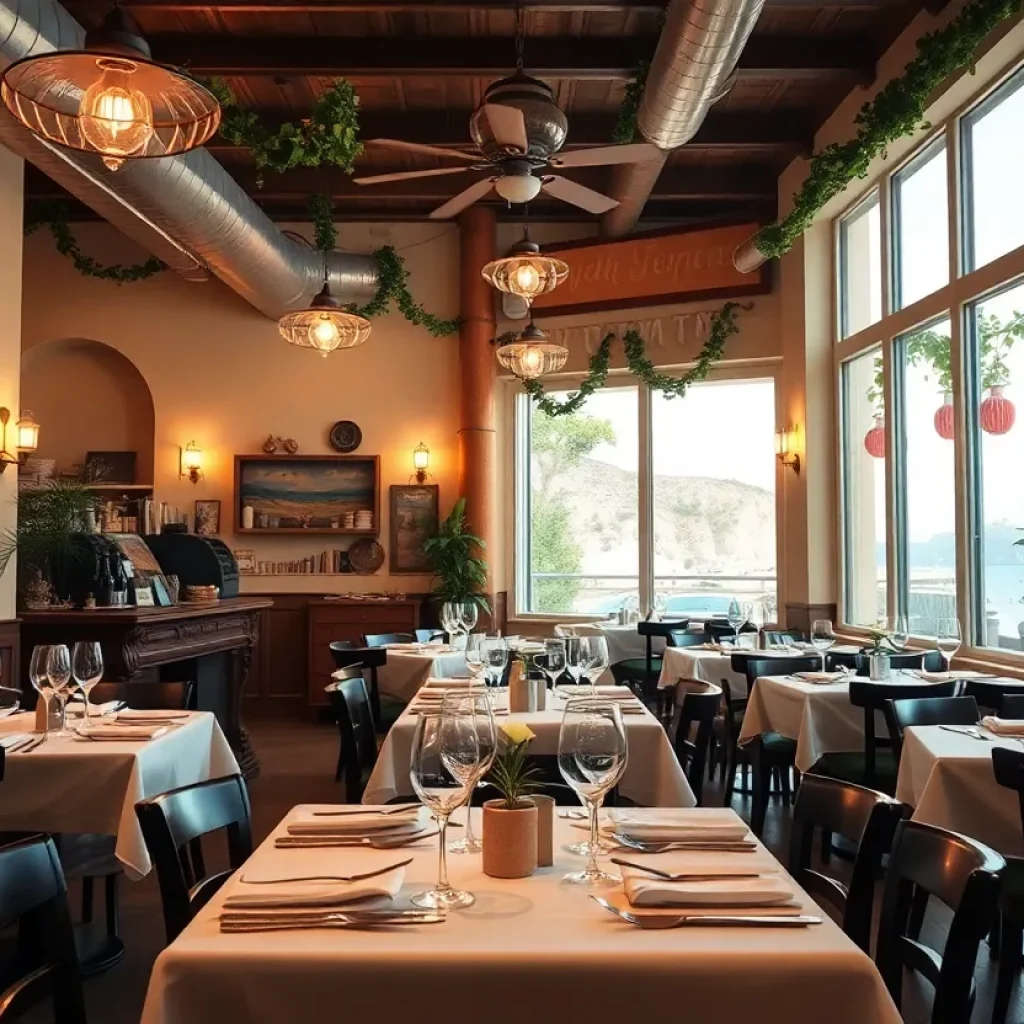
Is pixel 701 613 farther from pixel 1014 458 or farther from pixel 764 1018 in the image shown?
pixel 764 1018

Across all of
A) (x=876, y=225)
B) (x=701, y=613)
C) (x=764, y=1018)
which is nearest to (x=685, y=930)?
(x=764, y=1018)

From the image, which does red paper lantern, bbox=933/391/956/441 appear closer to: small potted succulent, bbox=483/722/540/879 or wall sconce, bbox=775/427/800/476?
wall sconce, bbox=775/427/800/476

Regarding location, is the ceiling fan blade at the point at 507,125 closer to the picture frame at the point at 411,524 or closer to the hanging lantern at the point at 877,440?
the hanging lantern at the point at 877,440

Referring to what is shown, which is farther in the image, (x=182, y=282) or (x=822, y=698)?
(x=182, y=282)

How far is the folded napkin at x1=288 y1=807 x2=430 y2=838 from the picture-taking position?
80.1 inches

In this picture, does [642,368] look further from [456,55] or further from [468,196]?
[468,196]

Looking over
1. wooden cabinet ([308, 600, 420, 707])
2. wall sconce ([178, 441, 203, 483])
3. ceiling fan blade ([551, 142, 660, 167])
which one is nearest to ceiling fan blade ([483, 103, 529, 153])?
ceiling fan blade ([551, 142, 660, 167])

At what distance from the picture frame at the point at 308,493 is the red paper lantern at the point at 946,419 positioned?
17.1 feet

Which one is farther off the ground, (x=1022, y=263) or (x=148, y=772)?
(x=1022, y=263)

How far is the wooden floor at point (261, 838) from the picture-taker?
3.17 meters

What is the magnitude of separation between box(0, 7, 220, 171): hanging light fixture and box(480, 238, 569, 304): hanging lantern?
219cm

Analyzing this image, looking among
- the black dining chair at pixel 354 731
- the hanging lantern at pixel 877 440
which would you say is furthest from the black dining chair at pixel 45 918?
the hanging lantern at pixel 877 440

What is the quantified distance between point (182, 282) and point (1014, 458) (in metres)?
7.70

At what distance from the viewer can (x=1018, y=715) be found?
3.97m
